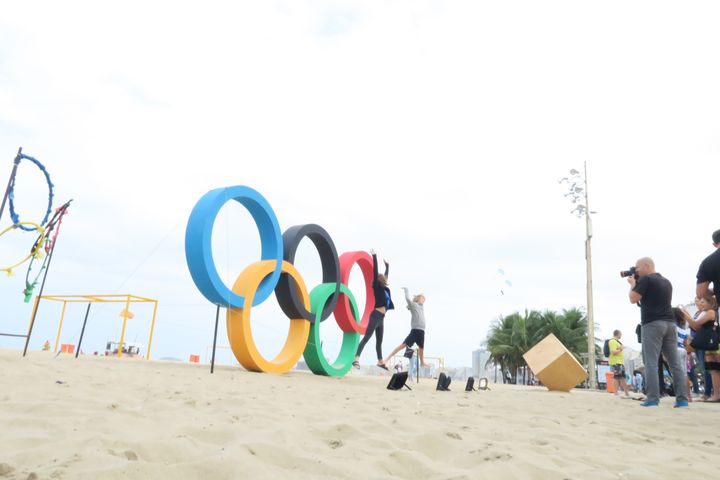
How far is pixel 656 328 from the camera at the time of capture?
5570 millimetres

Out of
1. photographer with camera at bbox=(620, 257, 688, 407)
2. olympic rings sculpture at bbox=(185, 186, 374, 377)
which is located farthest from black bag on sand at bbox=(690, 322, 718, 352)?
olympic rings sculpture at bbox=(185, 186, 374, 377)

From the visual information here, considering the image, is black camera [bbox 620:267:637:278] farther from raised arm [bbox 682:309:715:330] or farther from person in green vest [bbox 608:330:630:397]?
person in green vest [bbox 608:330:630:397]

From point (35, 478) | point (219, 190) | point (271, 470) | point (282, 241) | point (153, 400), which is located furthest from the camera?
point (282, 241)

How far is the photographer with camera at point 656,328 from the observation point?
5570 millimetres

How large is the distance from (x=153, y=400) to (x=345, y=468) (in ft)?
6.67

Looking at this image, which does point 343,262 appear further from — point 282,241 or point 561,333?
point 561,333

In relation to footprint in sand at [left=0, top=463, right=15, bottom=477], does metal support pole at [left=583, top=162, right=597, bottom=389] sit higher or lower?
higher

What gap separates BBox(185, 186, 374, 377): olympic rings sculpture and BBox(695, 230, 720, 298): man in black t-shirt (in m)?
6.02

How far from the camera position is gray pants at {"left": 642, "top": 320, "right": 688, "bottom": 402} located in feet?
18.2

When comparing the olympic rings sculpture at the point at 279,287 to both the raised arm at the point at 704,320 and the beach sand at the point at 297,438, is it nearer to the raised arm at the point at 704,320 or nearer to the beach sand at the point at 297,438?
the beach sand at the point at 297,438

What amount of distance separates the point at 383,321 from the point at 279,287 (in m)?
2.56

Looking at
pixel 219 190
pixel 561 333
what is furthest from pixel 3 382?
pixel 561 333

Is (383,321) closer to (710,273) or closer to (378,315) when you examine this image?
(378,315)

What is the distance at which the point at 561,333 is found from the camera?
3525 cm
